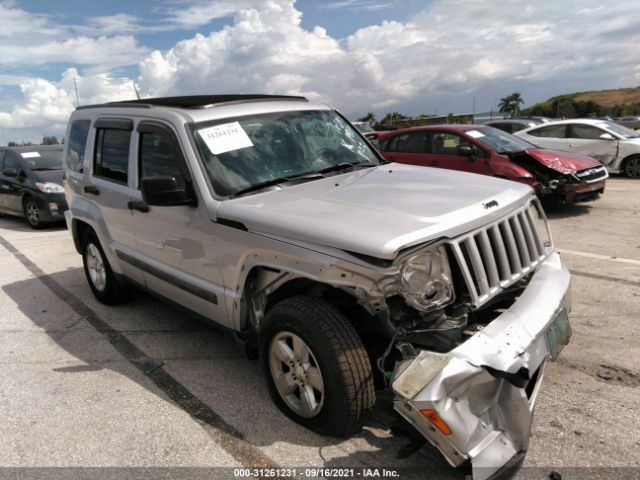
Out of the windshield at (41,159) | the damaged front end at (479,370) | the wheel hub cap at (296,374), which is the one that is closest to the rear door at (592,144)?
the damaged front end at (479,370)

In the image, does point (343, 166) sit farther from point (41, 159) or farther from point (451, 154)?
point (41, 159)

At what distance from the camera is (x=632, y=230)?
7.05 metres

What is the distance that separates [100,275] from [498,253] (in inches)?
162

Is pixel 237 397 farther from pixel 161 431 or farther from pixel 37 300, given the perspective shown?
pixel 37 300

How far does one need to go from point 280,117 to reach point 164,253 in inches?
55.1

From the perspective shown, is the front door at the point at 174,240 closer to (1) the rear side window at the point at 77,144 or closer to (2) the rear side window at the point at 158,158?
(2) the rear side window at the point at 158,158

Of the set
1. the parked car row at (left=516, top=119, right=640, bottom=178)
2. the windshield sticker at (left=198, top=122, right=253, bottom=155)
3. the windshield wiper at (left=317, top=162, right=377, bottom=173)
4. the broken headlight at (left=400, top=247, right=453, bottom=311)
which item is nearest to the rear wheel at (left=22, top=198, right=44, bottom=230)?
the windshield sticker at (left=198, top=122, right=253, bottom=155)

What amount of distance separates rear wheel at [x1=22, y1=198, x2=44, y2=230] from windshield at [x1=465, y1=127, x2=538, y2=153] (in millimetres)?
8594

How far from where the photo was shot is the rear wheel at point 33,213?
33.4 ft

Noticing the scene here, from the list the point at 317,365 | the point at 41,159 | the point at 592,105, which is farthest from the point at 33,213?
the point at 592,105

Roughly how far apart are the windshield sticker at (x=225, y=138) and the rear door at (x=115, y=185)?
96 cm

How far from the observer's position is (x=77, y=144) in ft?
17.1

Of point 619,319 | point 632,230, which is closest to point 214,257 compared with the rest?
point 619,319

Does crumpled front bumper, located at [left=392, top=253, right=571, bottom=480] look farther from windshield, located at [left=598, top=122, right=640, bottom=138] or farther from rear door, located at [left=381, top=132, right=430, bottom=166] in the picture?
windshield, located at [left=598, top=122, right=640, bottom=138]
